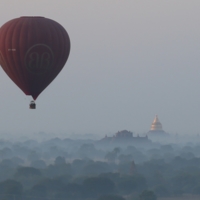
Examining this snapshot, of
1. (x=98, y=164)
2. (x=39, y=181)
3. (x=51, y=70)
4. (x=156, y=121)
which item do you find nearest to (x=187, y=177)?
(x=39, y=181)

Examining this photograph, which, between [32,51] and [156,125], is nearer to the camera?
[32,51]

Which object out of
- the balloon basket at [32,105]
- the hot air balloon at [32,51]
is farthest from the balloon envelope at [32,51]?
the balloon basket at [32,105]

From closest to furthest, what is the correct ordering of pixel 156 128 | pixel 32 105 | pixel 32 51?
pixel 32 105, pixel 32 51, pixel 156 128

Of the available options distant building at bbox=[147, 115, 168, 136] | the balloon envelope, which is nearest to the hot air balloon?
the balloon envelope

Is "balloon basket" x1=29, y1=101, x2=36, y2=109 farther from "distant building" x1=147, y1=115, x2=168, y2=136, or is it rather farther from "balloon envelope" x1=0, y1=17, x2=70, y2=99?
"distant building" x1=147, y1=115, x2=168, y2=136

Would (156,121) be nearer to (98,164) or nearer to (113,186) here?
(98,164)

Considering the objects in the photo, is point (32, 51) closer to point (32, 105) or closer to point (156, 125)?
point (32, 105)

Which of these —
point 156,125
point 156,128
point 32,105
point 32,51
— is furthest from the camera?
point 156,128

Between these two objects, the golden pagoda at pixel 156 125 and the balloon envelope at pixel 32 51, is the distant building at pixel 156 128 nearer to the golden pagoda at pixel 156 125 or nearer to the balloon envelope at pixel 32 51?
the golden pagoda at pixel 156 125

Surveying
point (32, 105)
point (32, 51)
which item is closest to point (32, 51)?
point (32, 51)
